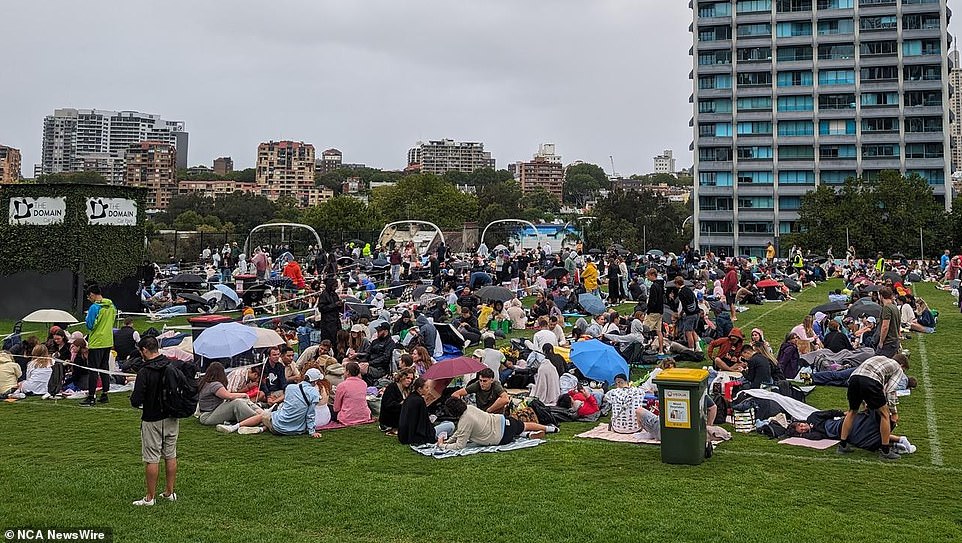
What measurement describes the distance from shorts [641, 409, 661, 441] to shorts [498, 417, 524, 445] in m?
1.58

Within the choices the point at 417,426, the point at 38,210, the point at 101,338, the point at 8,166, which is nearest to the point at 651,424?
the point at 417,426

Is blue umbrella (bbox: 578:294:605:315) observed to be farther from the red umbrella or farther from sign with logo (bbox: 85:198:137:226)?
sign with logo (bbox: 85:198:137:226)

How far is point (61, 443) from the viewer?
35.9 ft

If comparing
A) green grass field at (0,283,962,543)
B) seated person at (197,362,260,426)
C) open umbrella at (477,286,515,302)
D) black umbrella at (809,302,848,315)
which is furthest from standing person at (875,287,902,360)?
seated person at (197,362,260,426)

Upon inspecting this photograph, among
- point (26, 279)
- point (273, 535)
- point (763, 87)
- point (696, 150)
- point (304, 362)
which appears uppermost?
point (763, 87)

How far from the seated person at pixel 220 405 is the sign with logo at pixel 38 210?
17.6 metres

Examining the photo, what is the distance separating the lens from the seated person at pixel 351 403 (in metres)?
12.1

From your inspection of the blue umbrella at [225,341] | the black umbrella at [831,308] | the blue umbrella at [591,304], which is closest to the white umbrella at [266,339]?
the blue umbrella at [225,341]

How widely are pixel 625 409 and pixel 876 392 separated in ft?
10.1

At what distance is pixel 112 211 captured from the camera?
27891 mm

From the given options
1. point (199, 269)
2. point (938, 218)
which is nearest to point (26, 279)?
point (199, 269)

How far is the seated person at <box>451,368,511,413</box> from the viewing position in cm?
1147

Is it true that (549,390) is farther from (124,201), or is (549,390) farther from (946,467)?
(124,201)

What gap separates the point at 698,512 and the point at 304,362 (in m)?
8.90
